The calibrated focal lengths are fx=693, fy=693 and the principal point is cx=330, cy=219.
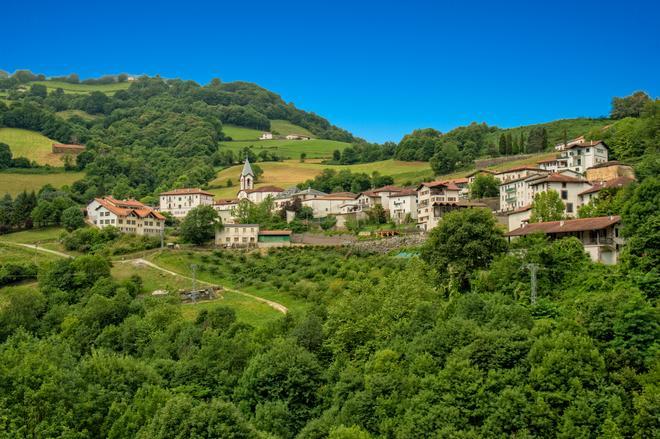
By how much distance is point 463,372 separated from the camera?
35.6 metres

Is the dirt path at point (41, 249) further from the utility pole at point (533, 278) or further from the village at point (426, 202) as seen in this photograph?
the utility pole at point (533, 278)

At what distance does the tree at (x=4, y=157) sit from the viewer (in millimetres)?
135688

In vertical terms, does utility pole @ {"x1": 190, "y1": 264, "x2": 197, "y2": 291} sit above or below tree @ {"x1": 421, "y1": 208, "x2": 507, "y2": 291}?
below

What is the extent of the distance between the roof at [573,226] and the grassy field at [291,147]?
11496cm

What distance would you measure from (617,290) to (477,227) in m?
13.8

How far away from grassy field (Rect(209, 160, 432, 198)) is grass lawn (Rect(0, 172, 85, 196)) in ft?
88.8

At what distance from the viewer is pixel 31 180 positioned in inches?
5069

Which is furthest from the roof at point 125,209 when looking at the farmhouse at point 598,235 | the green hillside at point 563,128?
the green hillside at point 563,128

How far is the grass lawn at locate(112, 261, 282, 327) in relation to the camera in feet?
200

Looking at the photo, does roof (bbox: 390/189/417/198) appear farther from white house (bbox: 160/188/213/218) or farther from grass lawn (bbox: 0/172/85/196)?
grass lawn (bbox: 0/172/85/196)

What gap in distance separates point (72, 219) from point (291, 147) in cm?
9369

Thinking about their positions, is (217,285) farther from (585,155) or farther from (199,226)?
(585,155)

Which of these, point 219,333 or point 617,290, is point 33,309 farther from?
point 617,290

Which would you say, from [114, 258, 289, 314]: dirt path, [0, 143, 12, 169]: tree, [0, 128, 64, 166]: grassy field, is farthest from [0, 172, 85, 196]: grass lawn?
[114, 258, 289, 314]: dirt path
